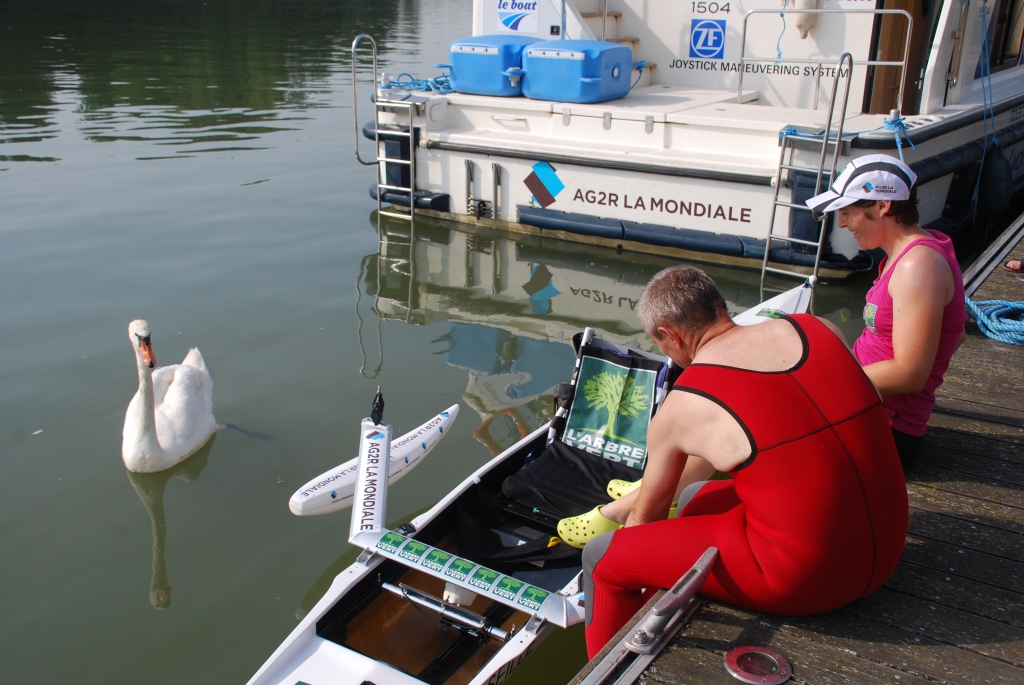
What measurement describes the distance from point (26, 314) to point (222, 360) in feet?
6.82

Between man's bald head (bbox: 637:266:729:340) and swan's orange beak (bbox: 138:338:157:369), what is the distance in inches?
147

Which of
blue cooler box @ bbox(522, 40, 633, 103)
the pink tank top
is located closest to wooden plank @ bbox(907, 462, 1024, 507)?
the pink tank top

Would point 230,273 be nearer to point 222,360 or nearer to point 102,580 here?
point 222,360

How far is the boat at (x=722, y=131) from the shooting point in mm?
7691

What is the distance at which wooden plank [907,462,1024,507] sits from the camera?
10.7ft

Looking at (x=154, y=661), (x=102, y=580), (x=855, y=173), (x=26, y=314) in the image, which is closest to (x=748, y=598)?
(x=855, y=173)

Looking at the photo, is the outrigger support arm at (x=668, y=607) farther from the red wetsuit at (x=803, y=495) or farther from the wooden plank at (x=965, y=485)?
the wooden plank at (x=965, y=485)

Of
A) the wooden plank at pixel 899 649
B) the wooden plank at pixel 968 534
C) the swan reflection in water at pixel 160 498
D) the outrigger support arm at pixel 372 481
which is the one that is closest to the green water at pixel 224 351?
the swan reflection in water at pixel 160 498

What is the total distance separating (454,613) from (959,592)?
185cm

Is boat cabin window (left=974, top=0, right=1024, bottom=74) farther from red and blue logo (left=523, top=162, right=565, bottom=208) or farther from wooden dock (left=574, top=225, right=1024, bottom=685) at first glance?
wooden dock (left=574, top=225, right=1024, bottom=685)

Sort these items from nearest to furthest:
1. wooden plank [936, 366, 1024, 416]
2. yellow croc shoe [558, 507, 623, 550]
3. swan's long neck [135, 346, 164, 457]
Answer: yellow croc shoe [558, 507, 623, 550], wooden plank [936, 366, 1024, 416], swan's long neck [135, 346, 164, 457]

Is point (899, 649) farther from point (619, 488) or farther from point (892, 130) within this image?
point (892, 130)

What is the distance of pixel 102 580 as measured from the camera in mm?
4262

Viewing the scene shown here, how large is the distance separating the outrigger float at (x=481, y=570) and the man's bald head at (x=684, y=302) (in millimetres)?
651
